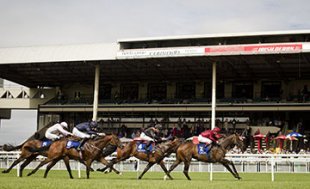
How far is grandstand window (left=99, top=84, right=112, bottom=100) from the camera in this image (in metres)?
50.6

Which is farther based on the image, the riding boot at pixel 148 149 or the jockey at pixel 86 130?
the riding boot at pixel 148 149

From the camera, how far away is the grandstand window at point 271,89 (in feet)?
148

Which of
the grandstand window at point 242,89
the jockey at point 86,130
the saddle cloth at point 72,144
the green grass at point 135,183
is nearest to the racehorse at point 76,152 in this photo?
the saddle cloth at point 72,144

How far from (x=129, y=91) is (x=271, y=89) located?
42.2 ft

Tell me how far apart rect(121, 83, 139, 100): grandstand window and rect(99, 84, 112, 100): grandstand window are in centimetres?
137

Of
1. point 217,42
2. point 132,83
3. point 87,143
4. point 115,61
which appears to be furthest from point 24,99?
point 87,143

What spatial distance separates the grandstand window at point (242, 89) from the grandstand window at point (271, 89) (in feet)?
3.65

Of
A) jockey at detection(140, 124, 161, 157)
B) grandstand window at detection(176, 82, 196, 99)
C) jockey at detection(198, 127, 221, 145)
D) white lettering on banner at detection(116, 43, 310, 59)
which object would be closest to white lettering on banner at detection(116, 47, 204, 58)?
white lettering on banner at detection(116, 43, 310, 59)

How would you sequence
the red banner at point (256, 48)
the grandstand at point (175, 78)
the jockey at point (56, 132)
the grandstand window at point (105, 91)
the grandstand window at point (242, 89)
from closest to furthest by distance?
the jockey at point (56, 132), the red banner at point (256, 48), the grandstand at point (175, 78), the grandstand window at point (242, 89), the grandstand window at point (105, 91)

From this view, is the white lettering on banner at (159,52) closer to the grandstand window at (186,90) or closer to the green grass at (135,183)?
the grandstand window at (186,90)

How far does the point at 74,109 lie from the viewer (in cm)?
4738

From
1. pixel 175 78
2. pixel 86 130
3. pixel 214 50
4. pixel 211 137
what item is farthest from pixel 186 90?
pixel 86 130

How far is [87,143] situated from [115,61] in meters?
23.3

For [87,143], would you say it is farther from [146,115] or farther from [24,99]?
[24,99]
